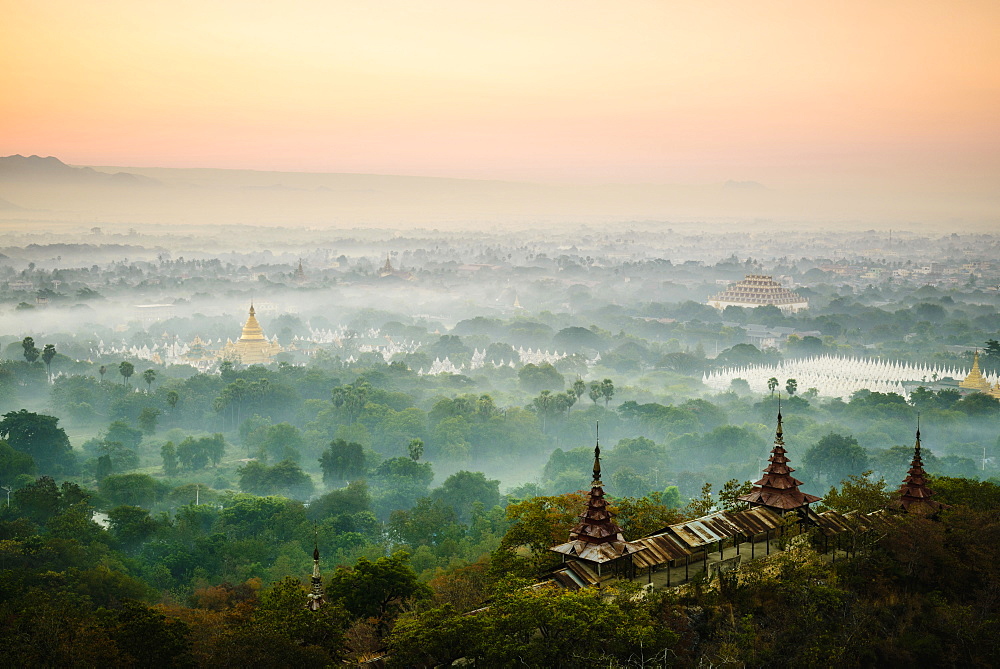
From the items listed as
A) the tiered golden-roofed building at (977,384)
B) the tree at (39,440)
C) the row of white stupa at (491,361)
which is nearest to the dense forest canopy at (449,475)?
the tree at (39,440)

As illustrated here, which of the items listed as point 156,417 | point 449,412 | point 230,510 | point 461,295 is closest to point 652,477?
point 449,412

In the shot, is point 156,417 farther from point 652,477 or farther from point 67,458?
point 652,477

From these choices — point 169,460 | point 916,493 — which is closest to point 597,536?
point 916,493

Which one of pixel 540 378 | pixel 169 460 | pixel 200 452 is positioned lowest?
pixel 169 460

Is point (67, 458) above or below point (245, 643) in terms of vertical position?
below

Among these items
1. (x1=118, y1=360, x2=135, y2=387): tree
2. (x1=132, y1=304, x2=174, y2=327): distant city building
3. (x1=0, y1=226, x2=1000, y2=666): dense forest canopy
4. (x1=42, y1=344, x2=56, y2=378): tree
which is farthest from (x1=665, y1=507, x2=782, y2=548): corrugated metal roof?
(x1=132, y1=304, x2=174, y2=327): distant city building

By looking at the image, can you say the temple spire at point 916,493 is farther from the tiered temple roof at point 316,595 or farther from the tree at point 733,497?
the tiered temple roof at point 316,595

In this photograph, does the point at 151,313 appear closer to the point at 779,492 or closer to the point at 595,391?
the point at 595,391
